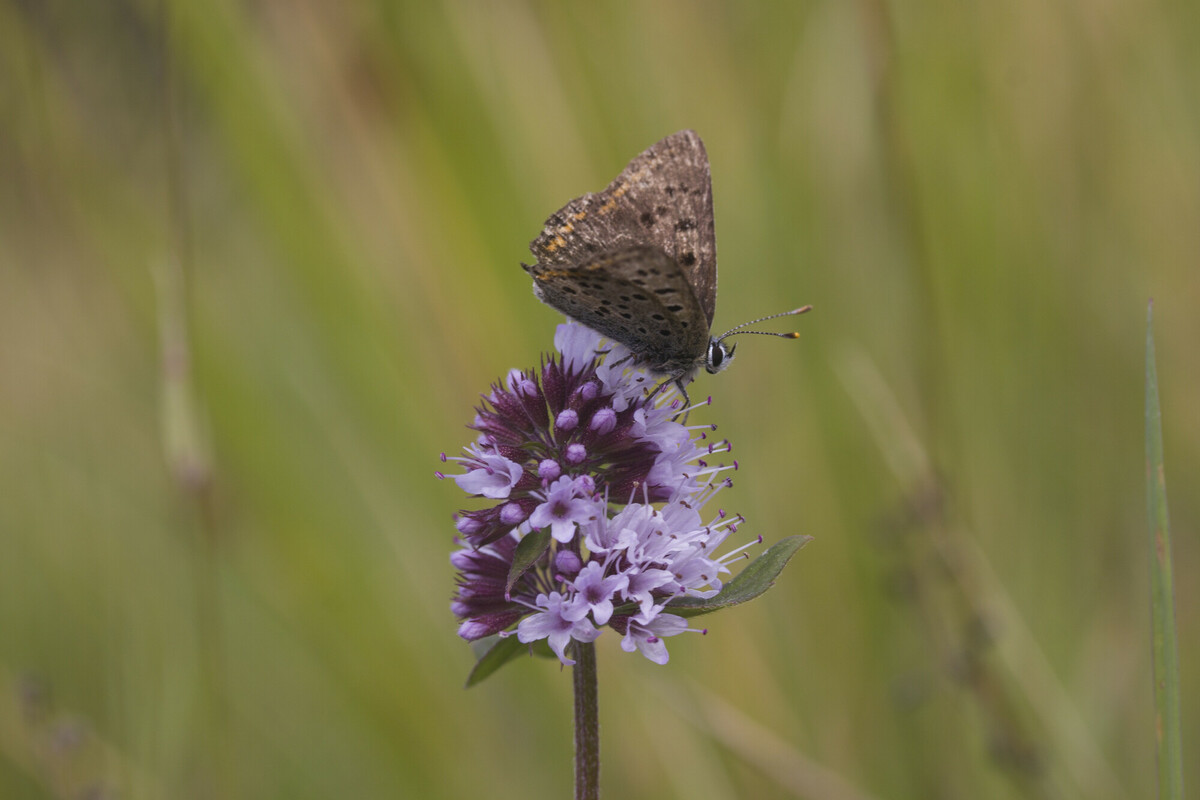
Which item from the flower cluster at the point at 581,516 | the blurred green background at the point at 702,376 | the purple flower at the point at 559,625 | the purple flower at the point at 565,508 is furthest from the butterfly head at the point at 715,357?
the blurred green background at the point at 702,376

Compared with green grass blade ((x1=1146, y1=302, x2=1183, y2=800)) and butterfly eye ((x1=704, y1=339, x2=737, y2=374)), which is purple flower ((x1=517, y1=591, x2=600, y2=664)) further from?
green grass blade ((x1=1146, y1=302, x2=1183, y2=800))

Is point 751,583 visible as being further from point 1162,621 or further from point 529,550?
point 1162,621

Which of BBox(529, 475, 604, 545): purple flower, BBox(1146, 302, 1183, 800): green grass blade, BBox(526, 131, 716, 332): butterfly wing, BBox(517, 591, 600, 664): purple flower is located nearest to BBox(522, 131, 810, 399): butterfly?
BBox(526, 131, 716, 332): butterfly wing

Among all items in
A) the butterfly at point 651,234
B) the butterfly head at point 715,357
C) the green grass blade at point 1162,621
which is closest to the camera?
the green grass blade at point 1162,621

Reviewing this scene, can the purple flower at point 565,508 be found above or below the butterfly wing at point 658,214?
below

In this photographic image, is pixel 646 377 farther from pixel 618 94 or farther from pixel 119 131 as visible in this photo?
pixel 119 131

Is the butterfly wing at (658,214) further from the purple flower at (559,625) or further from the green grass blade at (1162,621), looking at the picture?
the green grass blade at (1162,621)
